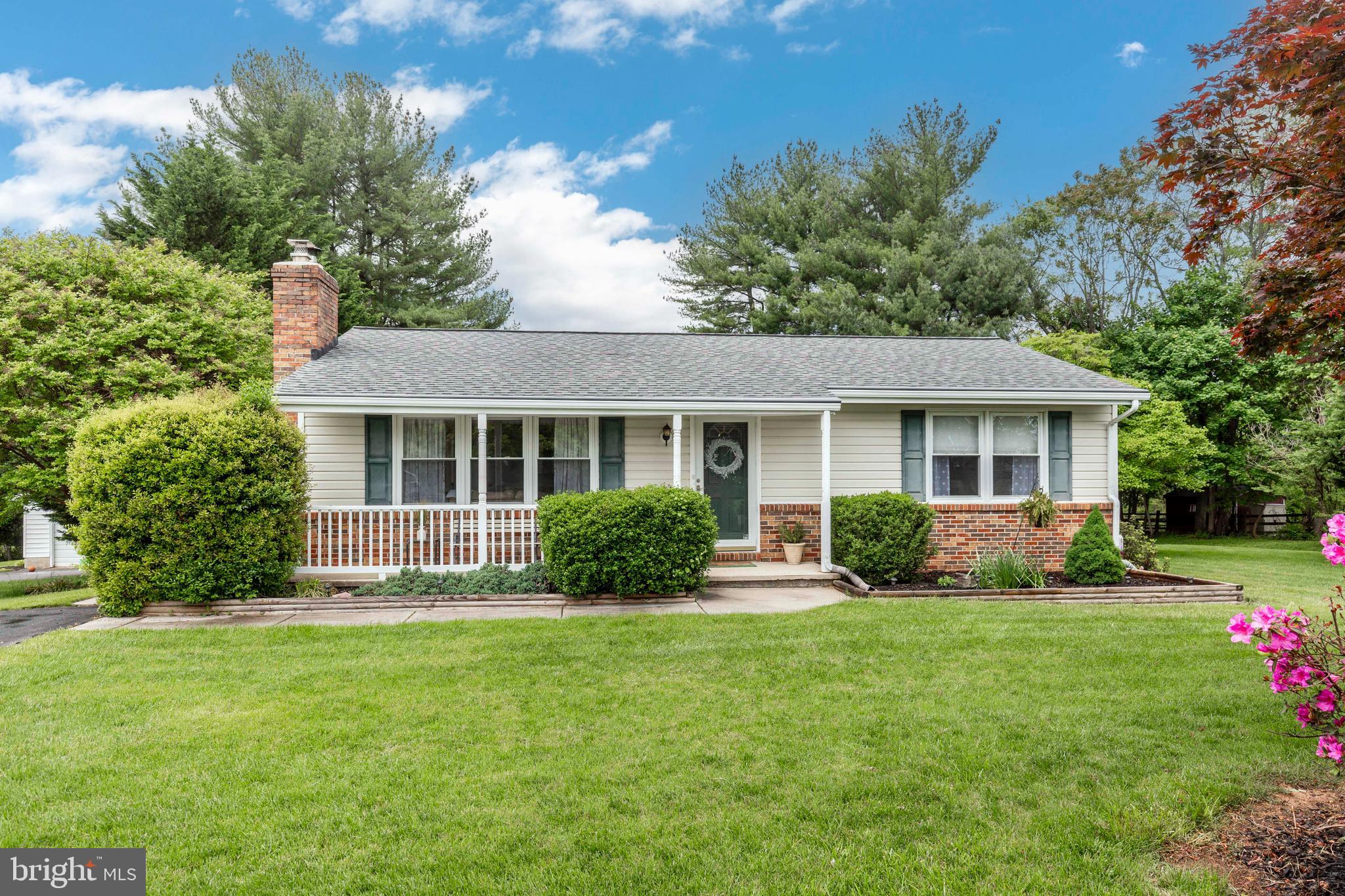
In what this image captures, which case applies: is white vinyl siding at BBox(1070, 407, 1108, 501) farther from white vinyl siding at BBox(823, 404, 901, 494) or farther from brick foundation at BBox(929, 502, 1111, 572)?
white vinyl siding at BBox(823, 404, 901, 494)

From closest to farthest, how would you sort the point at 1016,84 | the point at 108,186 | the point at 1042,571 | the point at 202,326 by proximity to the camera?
the point at 1042,571 → the point at 202,326 → the point at 108,186 → the point at 1016,84

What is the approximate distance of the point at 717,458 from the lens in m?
11.2

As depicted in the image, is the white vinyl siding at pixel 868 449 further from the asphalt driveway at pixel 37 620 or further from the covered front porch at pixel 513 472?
the asphalt driveway at pixel 37 620

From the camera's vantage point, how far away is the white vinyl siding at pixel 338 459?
10.3 meters

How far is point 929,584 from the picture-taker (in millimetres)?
10016

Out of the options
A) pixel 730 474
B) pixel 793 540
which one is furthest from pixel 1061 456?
pixel 730 474

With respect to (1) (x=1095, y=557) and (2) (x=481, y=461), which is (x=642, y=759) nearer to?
(2) (x=481, y=461)

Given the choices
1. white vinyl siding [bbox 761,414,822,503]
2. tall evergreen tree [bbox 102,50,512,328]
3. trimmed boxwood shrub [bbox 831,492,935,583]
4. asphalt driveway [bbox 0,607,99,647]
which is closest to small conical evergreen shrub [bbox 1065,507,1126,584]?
trimmed boxwood shrub [bbox 831,492,935,583]

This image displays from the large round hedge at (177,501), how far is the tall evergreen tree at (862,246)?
18792 mm

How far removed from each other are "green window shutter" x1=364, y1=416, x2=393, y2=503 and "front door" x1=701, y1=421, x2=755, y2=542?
15.2ft

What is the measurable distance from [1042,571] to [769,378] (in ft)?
16.5

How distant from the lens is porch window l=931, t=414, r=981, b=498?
1127 centimetres

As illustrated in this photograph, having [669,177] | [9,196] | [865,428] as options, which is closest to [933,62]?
[669,177]

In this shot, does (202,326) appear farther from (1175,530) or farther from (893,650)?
(1175,530)
